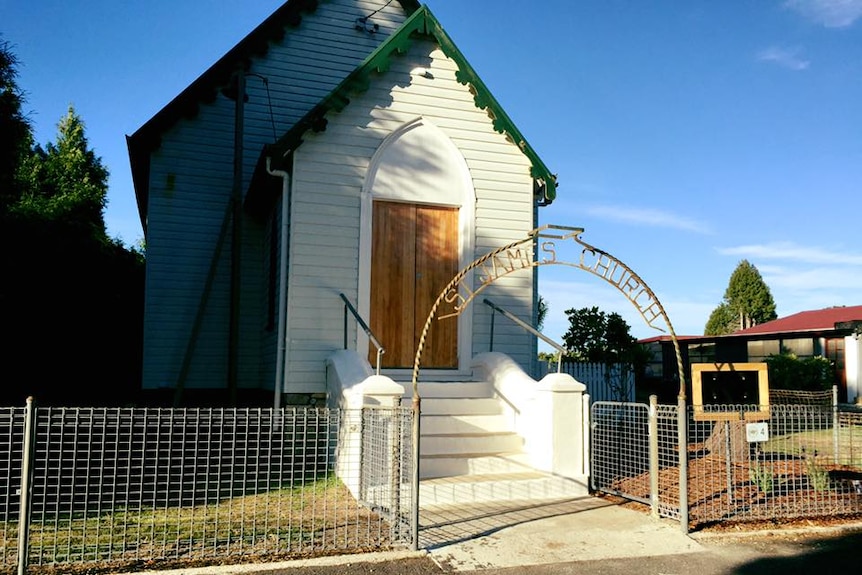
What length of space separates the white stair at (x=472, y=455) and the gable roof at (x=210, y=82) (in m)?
7.61

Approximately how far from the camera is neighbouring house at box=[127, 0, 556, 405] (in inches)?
423

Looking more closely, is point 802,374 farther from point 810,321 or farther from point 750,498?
point 750,498

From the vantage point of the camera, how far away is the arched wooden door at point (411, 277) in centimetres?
1120

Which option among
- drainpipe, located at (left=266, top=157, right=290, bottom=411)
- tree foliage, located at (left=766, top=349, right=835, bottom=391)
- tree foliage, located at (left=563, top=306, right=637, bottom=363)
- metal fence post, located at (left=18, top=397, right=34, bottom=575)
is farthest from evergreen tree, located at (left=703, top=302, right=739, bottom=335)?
metal fence post, located at (left=18, top=397, right=34, bottom=575)

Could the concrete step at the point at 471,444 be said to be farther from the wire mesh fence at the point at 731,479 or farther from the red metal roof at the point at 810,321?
the red metal roof at the point at 810,321

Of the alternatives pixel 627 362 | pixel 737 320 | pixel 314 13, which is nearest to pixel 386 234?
pixel 314 13

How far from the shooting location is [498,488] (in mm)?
8703

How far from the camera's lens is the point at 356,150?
11.1 meters

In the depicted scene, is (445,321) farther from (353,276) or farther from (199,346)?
(199,346)

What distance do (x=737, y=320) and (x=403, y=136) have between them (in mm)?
48339

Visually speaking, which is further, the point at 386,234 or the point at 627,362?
the point at 627,362

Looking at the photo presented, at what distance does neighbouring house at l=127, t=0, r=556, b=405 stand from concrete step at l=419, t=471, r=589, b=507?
2.58 m

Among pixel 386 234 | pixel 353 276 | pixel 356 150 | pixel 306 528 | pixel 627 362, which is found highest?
pixel 356 150

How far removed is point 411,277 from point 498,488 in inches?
154
